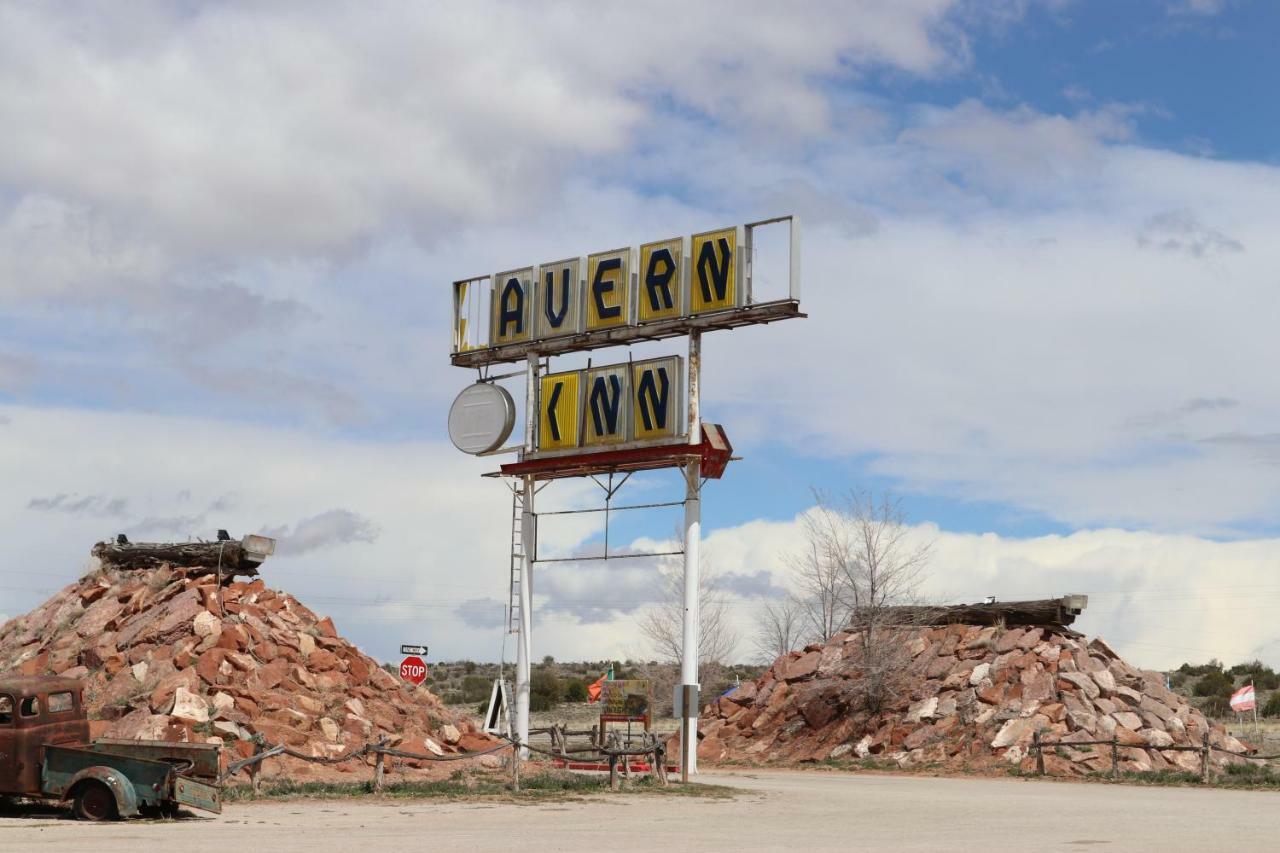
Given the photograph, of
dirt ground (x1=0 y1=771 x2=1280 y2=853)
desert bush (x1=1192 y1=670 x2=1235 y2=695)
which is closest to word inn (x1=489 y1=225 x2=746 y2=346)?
dirt ground (x1=0 y1=771 x2=1280 y2=853)

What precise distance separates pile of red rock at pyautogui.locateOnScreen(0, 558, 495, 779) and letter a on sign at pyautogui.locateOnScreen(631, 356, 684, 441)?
24.7 feet

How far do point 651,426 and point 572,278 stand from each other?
4.16m

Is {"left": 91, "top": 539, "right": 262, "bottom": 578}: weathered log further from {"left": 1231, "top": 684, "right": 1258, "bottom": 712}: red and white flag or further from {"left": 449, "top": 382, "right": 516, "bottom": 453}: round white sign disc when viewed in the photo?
{"left": 1231, "top": 684, "right": 1258, "bottom": 712}: red and white flag

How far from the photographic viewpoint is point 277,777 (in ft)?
84.1

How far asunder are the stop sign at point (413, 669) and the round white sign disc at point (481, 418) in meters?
4.94

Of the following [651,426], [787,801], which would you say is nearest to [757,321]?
[651,426]

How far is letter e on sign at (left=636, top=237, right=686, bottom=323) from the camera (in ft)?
99.5

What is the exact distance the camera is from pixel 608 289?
31.5 metres

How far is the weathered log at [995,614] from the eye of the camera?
136 feet

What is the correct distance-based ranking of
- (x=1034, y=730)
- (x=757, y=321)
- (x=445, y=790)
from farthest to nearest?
(x=1034, y=730) → (x=757, y=321) → (x=445, y=790)

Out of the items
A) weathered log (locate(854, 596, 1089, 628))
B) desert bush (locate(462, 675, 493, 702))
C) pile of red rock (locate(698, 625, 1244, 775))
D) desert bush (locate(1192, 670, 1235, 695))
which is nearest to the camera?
pile of red rock (locate(698, 625, 1244, 775))

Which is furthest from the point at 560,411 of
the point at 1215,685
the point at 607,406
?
the point at 1215,685

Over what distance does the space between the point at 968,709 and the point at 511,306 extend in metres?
17.3

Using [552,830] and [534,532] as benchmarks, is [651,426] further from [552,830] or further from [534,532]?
[552,830]
